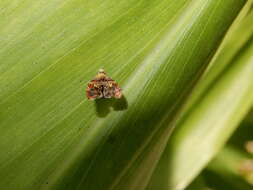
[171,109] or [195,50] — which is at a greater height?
[195,50]

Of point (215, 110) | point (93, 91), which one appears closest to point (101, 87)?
point (93, 91)

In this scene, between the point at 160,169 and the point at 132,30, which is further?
the point at 160,169

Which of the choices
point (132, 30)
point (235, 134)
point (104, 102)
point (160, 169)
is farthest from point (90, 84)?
point (235, 134)

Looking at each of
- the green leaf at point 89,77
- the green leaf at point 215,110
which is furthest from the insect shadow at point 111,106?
the green leaf at point 215,110

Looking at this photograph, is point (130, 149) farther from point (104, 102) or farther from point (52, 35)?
point (52, 35)

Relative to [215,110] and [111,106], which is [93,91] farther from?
[215,110]

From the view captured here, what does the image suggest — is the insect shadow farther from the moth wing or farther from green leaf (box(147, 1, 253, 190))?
green leaf (box(147, 1, 253, 190))
